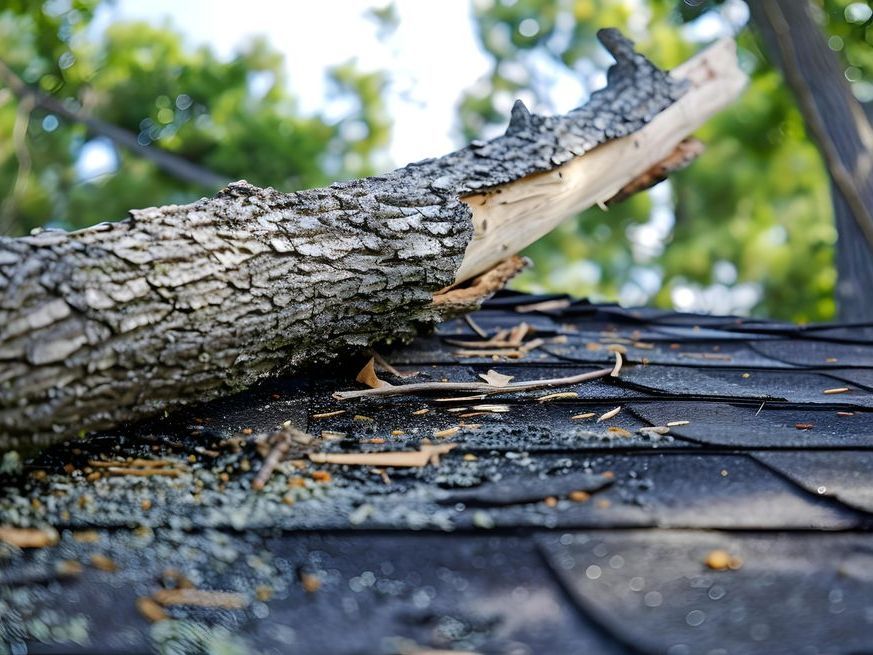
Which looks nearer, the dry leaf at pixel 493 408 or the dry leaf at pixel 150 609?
the dry leaf at pixel 150 609

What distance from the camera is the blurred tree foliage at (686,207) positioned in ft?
29.9

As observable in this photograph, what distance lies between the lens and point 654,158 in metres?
2.54

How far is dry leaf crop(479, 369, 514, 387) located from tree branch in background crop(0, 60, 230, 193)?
6.30 metres

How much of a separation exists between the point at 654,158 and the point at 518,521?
6.30 feet

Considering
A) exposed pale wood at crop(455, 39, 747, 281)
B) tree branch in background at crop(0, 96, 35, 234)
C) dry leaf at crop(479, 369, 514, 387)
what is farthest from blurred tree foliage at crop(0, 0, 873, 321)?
dry leaf at crop(479, 369, 514, 387)

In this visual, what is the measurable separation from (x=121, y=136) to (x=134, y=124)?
867 millimetres

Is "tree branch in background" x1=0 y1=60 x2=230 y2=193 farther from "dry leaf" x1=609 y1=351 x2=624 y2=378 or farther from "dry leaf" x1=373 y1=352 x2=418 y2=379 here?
"dry leaf" x1=609 y1=351 x2=624 y2=378

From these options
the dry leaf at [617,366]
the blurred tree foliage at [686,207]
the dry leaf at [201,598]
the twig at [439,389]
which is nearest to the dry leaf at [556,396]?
the twig at [439,389]

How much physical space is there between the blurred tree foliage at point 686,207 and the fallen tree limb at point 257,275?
16.6 ft

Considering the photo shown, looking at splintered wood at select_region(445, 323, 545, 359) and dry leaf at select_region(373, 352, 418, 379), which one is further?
splintered wood at select_region(445, 323, 545, 359)

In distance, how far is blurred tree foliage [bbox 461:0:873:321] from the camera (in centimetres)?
912

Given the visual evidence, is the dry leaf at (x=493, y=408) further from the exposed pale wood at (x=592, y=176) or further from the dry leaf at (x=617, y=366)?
the exposed pale wood at (x=592, y=176)

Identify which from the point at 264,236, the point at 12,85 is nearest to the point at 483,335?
the point at 264,236

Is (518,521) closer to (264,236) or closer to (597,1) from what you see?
(264,236)
